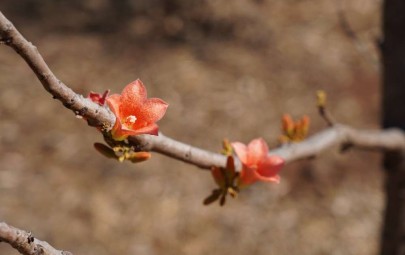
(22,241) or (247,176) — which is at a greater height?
(247,176)

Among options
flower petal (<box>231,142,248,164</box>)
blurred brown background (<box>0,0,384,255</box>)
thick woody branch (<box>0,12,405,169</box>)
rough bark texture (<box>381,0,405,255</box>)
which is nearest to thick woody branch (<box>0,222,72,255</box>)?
thick woody branch (<box>0,12,405,169</box>)

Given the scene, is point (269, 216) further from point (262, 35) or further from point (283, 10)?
point (283, 10)

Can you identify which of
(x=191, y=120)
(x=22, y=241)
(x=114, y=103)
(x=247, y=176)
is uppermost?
(x=191, y=120)

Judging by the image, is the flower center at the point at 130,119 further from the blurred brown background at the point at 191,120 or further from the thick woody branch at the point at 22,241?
the blurred brown background at the point at 191,120

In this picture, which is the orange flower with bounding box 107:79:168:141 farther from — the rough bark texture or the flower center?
the rough bark texture

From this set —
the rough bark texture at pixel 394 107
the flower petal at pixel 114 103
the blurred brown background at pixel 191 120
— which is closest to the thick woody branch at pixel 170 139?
the flower petal at pixel 114 103

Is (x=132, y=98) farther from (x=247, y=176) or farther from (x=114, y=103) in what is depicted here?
(x=247, y=176)

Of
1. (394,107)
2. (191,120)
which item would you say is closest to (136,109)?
(394,107)
